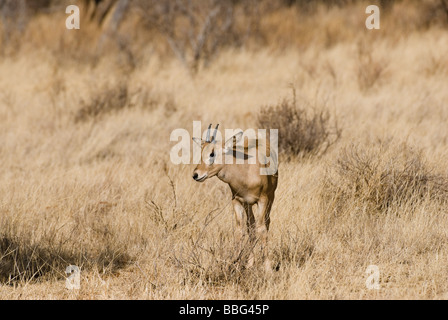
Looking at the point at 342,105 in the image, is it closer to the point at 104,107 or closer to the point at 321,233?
the point at 104,107

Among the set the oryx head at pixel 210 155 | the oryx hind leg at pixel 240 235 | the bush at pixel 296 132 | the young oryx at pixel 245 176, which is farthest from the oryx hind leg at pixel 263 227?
the bush at pixel 296 132

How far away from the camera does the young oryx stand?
14.0ft

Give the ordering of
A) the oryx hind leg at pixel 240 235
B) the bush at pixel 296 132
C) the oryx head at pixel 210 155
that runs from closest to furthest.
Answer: the oryx head at pixel 210 155 < the oryx hind leg at pixel 240 235 < the bush at pixel 296 132

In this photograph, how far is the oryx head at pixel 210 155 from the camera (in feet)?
13.9

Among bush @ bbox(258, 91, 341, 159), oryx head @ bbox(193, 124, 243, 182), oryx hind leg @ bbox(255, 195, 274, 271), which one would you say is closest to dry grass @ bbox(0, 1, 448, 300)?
bush @ bbox(258, 91, 341, 159)

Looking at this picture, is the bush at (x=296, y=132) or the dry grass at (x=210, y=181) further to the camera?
the bush at (x=296, y=132)

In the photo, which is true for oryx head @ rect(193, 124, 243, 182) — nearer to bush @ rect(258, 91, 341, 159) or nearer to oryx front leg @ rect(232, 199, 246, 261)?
oryx front leg @ rect(232, 199, 246, 261)

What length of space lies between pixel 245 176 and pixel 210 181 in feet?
6.62

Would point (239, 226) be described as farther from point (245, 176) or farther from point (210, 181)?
point (210, 181)

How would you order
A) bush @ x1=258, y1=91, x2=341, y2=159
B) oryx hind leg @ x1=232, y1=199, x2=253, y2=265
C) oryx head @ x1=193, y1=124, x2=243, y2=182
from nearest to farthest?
1. oryx head @ x1=193, y1=124, x2=243, y2=182
2. oryx hind leg @ x1=232, y1=199, x2=253, y2=265
3. bush @ x1=258, y1=91, x2=341, y2=159

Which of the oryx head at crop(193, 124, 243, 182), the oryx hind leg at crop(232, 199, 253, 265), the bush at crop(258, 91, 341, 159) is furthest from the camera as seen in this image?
the bush at crop(258, 91, 341, 159)

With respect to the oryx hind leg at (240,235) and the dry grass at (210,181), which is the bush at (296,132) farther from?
the oryx hind leg at (240,235)

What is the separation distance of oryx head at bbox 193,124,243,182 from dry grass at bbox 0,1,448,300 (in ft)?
2.09
